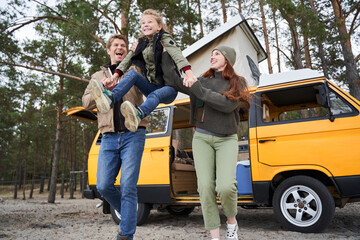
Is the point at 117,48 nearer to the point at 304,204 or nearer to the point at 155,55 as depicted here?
the point at 155,55

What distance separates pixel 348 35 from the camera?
34.5 ft

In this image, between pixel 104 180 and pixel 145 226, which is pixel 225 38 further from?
pixel 104 180

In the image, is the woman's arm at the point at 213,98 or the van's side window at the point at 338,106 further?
the van's side window at the point at 338,106

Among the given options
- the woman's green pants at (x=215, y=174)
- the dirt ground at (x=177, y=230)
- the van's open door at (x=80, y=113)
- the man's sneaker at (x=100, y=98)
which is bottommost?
the dirt ground at (x=177, y=230)

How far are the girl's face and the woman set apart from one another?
1.10ft

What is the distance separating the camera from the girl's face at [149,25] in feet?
9.82

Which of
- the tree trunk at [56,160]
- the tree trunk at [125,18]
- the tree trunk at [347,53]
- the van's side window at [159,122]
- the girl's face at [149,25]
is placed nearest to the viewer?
the girl's face at [149,25]

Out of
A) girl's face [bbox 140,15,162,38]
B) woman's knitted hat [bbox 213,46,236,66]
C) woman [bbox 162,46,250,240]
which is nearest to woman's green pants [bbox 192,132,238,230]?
woman [bbox 162,46,250,240]

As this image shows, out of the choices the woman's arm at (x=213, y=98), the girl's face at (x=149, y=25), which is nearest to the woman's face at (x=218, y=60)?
the woman's arm at (x=213, y=98)

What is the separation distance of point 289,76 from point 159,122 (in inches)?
90.7

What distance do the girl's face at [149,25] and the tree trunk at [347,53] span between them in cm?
923

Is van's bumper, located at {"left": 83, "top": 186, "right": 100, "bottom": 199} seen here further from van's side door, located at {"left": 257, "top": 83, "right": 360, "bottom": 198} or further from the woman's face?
the woman's face

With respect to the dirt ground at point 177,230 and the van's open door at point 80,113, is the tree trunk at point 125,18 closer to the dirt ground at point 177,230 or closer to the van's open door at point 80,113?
the van's open door at point 80,113

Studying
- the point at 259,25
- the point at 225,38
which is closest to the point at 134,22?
the point at 225,38
